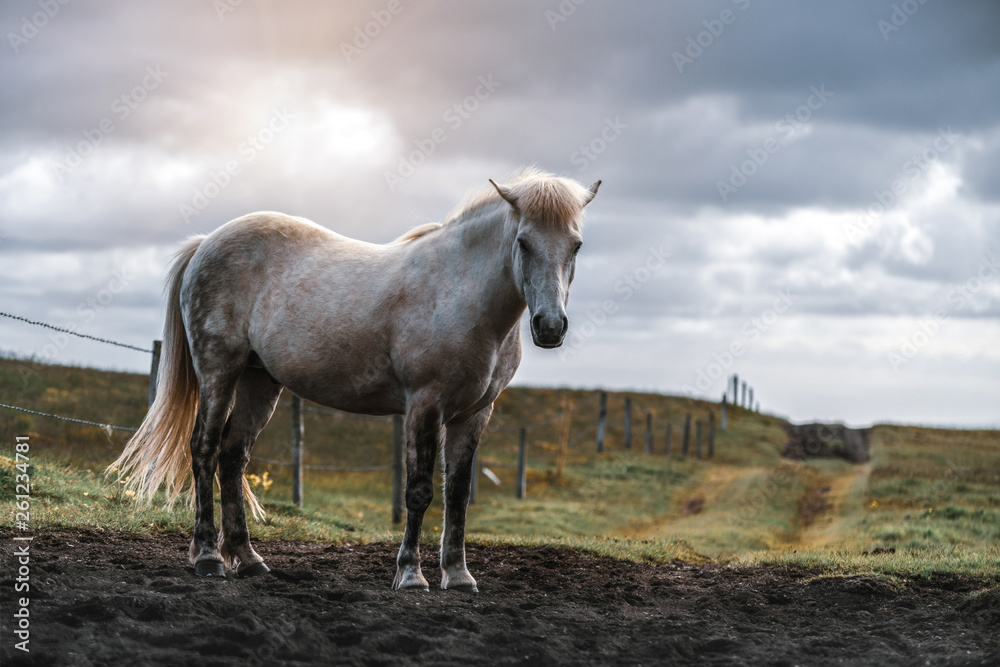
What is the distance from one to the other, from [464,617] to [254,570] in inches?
82.7

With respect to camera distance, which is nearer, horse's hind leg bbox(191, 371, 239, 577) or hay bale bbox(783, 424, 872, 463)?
horse's hind leg bbox(191, 371, 239, 577)

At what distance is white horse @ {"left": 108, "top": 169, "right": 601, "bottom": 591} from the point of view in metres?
5.22

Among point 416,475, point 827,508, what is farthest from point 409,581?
point 827,508

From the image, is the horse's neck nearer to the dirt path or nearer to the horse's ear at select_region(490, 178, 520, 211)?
the horse's ear at select_region(490, 178, 520, 211)

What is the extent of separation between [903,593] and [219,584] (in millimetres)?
4734

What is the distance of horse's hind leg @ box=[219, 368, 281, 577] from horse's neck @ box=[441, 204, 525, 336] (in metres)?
2.02

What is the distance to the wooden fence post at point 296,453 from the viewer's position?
1094 cm

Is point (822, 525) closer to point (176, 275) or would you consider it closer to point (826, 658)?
point (826, 658)

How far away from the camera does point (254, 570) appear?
5.79 meters

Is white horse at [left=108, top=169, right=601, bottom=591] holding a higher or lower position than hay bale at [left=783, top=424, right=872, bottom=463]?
higher

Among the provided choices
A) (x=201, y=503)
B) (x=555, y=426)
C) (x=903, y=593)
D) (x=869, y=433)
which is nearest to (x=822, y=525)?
(x=903, y=593)

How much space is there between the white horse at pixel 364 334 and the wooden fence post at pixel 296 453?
4247 millimetres

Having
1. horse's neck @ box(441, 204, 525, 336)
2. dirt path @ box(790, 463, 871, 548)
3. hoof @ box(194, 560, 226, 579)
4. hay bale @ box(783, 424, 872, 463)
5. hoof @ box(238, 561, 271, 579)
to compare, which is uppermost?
horse's neck @ box(441, 204, 525, 336)

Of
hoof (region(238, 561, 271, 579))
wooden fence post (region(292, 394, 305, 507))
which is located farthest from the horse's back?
wooden fence post (region(292, 394, 305, 507))
